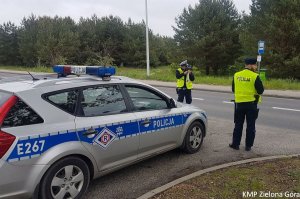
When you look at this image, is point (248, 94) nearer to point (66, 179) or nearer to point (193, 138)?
point (193, 138)

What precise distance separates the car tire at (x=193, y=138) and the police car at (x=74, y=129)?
0.44 m

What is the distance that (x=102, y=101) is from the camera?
4469mm

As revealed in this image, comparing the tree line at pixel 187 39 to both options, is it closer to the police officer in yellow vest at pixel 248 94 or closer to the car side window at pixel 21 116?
the police officer in yellow vest at pixel 248 94

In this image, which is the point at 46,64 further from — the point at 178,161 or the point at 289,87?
the point at 178,161

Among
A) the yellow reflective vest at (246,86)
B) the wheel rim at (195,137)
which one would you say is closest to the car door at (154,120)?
the wheel rim at (195,137)

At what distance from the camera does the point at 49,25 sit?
50531mm

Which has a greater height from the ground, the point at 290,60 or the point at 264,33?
the point at 264,33

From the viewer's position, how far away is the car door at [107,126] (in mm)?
4105

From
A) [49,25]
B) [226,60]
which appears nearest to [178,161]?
[226,60]

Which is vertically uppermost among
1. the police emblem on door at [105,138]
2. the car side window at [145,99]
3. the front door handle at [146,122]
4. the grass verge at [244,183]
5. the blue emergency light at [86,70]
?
the blue emergency light at [86,70]

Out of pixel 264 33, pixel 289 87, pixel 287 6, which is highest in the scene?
pixel 287 6

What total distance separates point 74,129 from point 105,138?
0.47 meters

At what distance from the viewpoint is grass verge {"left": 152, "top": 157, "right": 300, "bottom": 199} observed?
402 cm

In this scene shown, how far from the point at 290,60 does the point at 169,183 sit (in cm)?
2239
